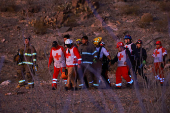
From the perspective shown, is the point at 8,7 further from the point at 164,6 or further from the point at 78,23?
the point at 164,6

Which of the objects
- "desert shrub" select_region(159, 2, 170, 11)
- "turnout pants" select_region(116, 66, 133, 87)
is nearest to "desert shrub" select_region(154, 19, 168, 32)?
"desert shrub" select_region(159, 2, 170, 11)

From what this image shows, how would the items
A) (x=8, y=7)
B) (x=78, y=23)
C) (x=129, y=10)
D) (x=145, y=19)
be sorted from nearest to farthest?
(x=145, y=19)
(x=78, y=23)
(x=129, y=10)
(x=8, y=7)

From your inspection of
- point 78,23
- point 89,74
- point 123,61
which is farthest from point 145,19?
point 89,74

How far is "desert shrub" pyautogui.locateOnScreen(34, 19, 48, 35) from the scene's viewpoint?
1879 centimetres

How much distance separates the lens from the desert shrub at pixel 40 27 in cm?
1879

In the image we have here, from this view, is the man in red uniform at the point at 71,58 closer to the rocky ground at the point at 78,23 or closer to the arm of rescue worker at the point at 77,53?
the arm of rescue worker at the point at 77,53

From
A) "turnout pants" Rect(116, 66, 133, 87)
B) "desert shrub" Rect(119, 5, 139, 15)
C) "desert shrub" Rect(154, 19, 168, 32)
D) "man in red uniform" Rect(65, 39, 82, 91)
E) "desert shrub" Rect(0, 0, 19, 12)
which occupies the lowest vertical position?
"turnout pants" Rect(116, 66, 133, 87)

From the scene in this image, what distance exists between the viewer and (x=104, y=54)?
775 centimetres

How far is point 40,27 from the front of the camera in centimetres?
1912

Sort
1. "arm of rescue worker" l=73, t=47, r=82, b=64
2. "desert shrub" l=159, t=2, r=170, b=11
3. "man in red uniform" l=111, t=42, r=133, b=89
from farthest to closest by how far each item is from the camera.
Result: "desert shrub" l=159, t=2, r=170, b=11 < "man in red uniform" l=111, t=42, r=133, b=89 < "arm of rescue worker" l=73, t=47, r=82, b=64

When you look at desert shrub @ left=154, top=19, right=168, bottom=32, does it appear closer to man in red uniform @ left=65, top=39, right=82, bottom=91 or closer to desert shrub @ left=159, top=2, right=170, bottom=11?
desert shrub @ left=159, top=2, right=170, bottom=11

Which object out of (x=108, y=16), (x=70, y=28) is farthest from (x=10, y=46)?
(x=108, y=16)

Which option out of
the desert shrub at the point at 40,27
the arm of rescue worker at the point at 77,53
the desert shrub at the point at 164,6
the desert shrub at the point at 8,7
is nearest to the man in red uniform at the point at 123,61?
the arm of rescue worker at the point at 77,53

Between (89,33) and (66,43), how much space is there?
1093 centimetres
